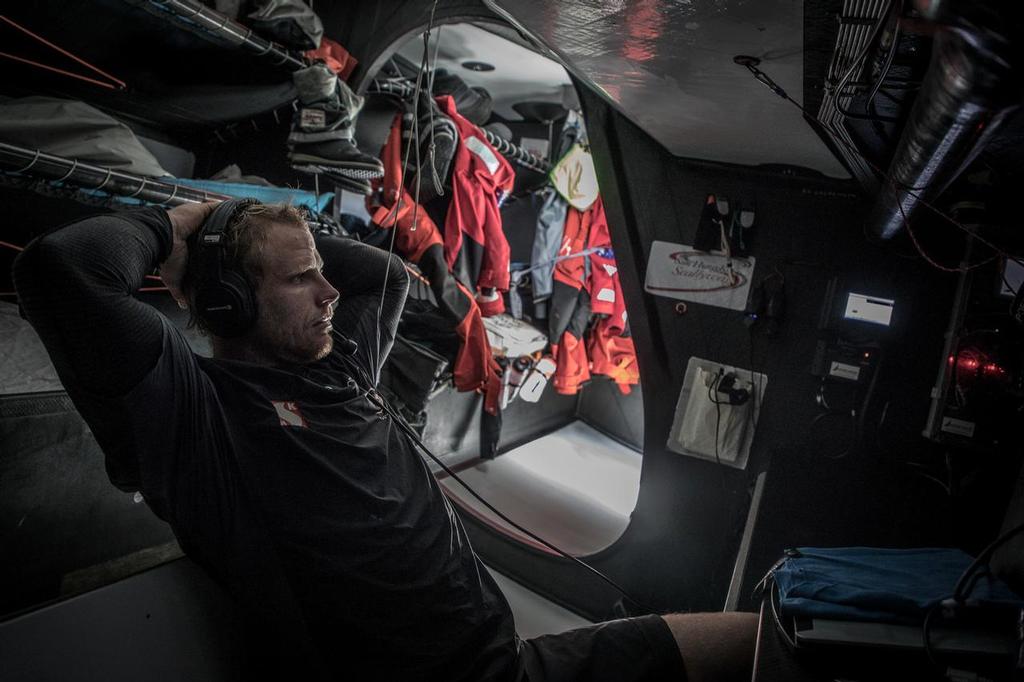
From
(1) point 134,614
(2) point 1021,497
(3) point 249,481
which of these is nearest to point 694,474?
(2) point 1021,497

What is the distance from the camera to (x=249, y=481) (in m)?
1.18

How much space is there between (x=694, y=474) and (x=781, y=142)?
128 centimetres

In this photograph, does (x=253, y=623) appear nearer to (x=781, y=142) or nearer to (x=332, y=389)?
(x=332, y=389)

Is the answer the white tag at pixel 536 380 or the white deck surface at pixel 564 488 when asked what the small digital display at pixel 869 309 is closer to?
the white deck surface at pixel 564 488

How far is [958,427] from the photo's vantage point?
5.30ft

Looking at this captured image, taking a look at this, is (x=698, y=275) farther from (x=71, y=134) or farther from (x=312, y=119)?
(x=71, y=134)

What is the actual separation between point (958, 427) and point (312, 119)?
7.93 feet

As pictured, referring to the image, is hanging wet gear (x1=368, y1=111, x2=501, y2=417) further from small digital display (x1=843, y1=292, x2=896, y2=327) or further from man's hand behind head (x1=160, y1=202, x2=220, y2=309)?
small digital display (x1=843, y1=292, x2=896, y2=327)

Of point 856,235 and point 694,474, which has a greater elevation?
point 856,235

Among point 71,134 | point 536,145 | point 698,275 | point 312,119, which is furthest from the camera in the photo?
point 536,145

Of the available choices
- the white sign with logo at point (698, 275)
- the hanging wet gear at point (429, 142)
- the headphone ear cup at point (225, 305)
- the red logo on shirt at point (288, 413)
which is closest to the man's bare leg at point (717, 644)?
the red logo on shirt at point (288, 413)

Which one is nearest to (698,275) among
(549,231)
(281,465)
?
(281,465)

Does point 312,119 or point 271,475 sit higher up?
point 312,119

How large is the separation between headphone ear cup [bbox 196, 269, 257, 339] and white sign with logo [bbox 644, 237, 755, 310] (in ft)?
5.27
